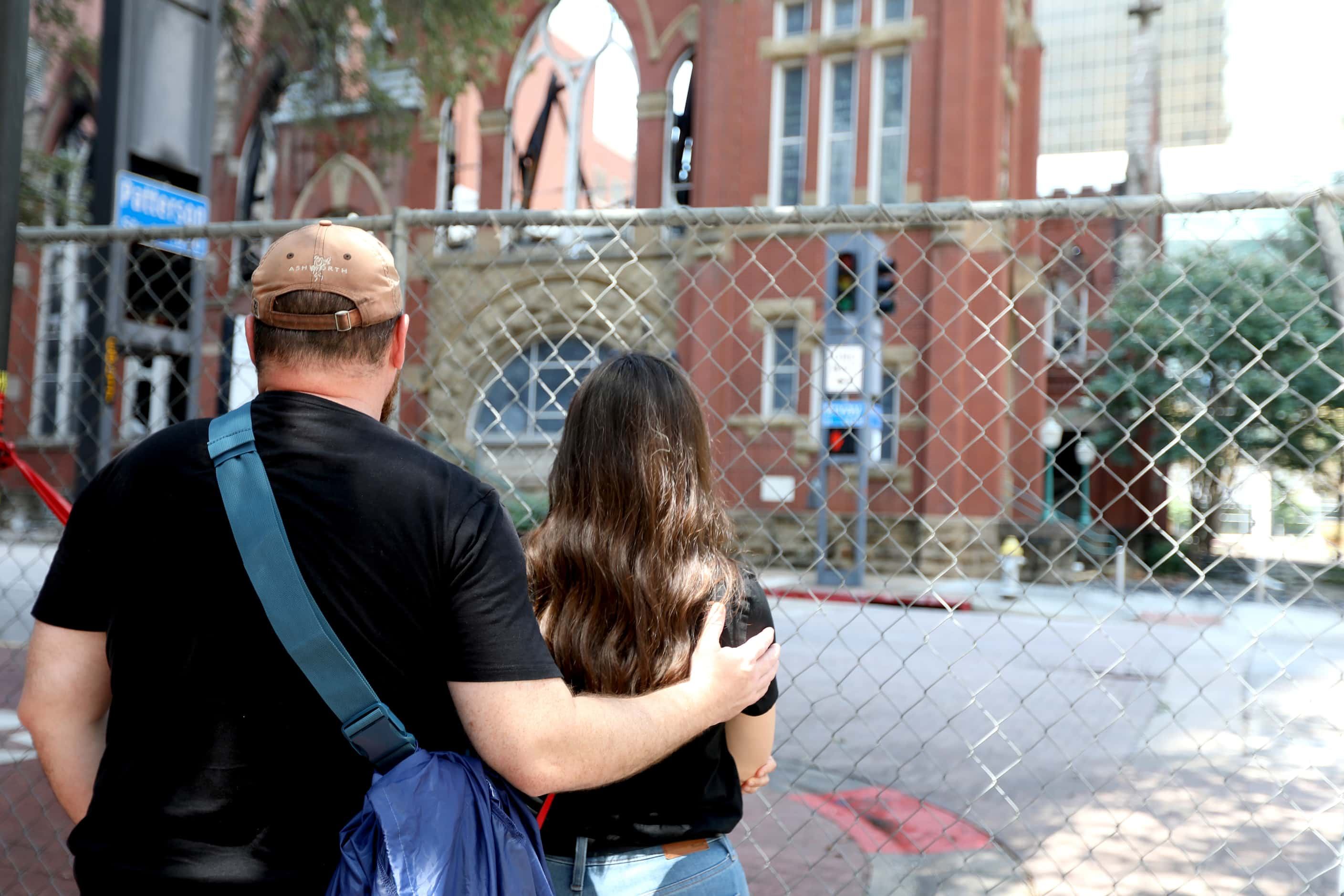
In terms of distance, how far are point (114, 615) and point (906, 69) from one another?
16.6 metres

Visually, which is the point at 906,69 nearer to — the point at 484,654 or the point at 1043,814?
the point at 1043,814

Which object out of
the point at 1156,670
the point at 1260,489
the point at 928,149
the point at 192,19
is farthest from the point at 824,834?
the point at 1260,489

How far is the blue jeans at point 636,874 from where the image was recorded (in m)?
1.82

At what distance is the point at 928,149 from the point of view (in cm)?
1587

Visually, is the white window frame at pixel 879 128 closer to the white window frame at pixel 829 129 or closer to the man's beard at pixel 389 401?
the white window frame at pixel 829 129

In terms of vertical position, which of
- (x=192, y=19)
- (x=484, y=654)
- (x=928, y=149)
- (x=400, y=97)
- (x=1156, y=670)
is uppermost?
(x=400, y=97)

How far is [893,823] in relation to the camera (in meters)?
4.79

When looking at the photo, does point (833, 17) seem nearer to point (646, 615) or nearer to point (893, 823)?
point (893, 823)

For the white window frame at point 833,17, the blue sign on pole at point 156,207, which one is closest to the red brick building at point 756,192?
the white window frame at point 833,17

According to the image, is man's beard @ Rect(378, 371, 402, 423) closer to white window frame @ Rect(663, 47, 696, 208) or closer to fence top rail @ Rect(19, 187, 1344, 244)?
fence top rail @ Rect(19, 187, 1344, 244)

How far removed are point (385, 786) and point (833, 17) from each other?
1731 centimetres

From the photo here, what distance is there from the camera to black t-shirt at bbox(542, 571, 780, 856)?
181 cm

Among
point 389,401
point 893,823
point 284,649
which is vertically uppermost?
point 389,401

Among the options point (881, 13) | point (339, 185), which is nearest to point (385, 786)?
point (881, 13)
